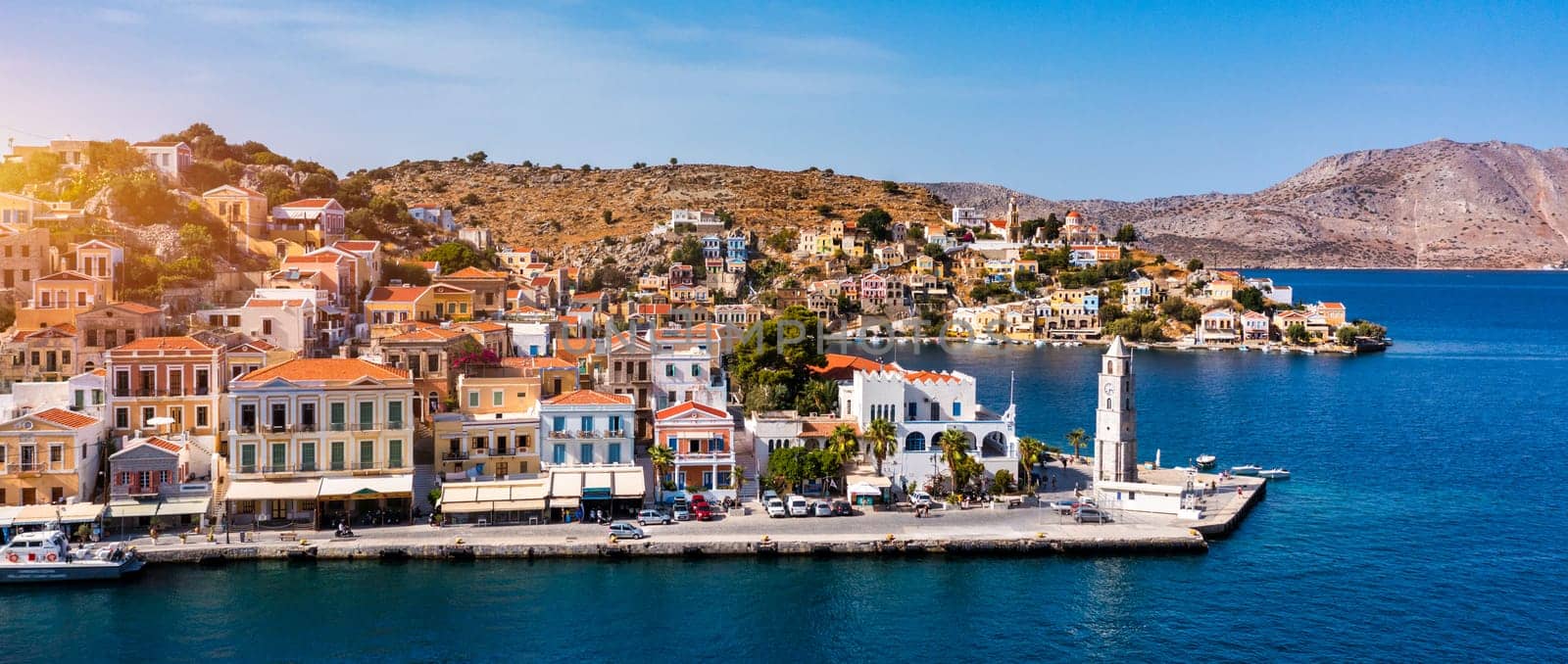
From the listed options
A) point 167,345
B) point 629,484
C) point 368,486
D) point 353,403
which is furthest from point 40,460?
point 629,484

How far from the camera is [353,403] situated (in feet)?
123

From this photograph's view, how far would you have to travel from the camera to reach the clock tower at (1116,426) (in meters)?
42.7

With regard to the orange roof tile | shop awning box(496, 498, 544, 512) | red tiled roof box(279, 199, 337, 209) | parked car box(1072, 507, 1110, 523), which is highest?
red tiled roof box(279, 199, 337, 209)

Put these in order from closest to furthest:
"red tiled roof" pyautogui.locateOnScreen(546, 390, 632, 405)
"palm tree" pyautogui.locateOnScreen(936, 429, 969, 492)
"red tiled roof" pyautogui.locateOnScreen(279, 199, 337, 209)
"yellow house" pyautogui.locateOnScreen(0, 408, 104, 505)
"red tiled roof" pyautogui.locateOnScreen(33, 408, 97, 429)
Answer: "yellow house" pyautogui.locateOnScreen(0, 408, 104, 505) → "red tiled roof" pyautogui.locateOnScreen(33, 408, 97, 429) → "red tiled roof" pyautogui.locateOnScreen(546, 390, 632, 405) → "palm tree" pyautogui.locateOnScreen(936, 429, 969, 492) → "red tiled roof" pyautogui.locateOnScreen(279, 199, 337, 209)

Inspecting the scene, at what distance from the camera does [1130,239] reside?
159750mm

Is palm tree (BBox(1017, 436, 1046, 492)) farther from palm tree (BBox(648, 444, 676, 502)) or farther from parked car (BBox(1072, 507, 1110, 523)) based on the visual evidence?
palm tree (BBox(648, 444, 676, 502))

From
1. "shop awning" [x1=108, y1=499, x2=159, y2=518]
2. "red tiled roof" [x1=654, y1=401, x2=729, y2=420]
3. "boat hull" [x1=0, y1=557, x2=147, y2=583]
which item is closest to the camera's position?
"boat hull" [x1=0, y1=557, x2=147, y2=583]

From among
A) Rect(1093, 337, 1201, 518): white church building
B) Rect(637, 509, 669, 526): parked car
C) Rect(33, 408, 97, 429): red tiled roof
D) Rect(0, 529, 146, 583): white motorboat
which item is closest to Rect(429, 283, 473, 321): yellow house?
Rect(33, 408, 97, 429): red tiled roof

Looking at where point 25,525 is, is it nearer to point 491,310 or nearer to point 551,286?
point 491,310

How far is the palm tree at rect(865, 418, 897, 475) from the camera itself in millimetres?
40806

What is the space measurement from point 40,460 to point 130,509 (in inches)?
126

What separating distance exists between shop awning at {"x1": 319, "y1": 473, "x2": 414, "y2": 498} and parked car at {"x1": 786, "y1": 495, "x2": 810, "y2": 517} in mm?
11498

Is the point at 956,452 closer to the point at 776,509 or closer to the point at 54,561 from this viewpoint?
the point at 776,509

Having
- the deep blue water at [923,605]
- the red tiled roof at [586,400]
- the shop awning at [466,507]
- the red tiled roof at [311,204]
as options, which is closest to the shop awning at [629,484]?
the red tiled roof at [586,400]
